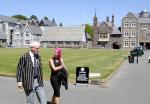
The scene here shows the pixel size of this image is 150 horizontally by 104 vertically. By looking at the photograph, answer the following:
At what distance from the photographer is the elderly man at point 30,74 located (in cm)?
976

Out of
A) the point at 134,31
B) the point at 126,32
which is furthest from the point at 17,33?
the point at 134,31

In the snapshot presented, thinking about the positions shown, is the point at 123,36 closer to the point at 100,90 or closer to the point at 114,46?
the point at 114,46

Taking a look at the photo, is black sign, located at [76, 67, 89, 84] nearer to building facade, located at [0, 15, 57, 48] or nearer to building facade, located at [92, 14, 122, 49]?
building facade, located at [92, 14, 122, 49]

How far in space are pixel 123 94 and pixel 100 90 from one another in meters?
1.36

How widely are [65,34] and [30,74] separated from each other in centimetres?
11549

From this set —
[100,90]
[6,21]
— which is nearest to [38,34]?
[6,21]

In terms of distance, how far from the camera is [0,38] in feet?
404

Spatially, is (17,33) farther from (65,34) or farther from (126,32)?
(126,32)

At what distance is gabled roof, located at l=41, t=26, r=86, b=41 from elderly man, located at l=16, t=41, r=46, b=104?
366 feet

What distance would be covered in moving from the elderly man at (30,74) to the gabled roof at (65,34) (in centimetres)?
11143

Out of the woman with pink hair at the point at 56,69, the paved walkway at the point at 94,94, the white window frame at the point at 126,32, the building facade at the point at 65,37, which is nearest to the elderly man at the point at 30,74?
the woman with pink hair at the point at 56,69

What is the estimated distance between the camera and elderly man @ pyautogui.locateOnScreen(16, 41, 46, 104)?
976cm

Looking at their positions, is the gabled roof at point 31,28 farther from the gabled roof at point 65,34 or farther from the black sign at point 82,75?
the black sign at point 82,75

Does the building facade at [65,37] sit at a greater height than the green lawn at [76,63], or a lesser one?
greater
